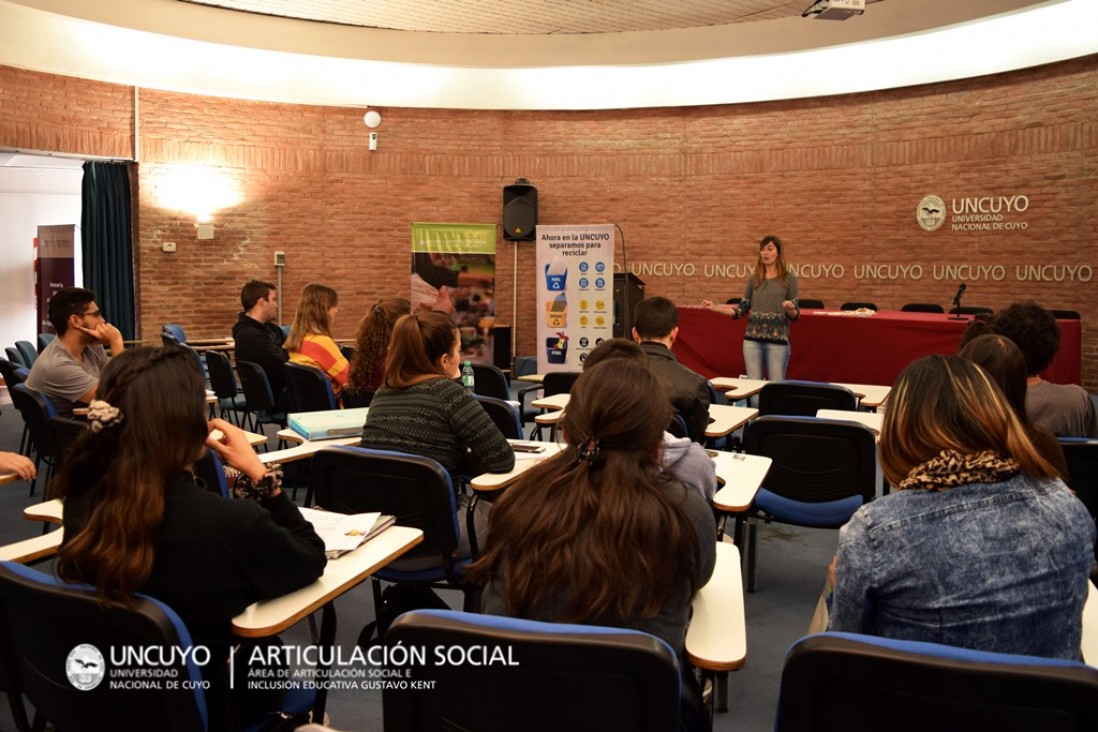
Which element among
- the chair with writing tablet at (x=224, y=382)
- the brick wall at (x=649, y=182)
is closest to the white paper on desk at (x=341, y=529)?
the chair with writing tablet at (x=224, y=382)

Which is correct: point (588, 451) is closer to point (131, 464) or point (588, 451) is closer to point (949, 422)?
point (949, 422)

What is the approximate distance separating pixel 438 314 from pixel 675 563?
202 cm

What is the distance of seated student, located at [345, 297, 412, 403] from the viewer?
4770mm

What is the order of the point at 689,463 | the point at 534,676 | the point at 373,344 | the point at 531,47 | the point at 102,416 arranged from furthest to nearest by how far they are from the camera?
1. the point at 531,47
2. the point at 373,344
3. the point at 689,463
4. the point at 102,416
5. the point at 534,676

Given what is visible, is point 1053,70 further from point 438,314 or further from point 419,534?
point 419,534

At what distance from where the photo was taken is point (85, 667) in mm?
1772

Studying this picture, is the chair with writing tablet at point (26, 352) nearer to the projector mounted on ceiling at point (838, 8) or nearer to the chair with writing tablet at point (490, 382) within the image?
the chair with writing tablet at point (490, 382)

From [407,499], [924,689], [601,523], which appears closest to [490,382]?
[407,499]

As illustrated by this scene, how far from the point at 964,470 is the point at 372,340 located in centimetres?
359

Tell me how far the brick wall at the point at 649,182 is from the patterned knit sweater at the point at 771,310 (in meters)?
4.22

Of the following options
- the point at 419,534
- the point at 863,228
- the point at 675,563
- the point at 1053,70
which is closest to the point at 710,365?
the point at 863,228

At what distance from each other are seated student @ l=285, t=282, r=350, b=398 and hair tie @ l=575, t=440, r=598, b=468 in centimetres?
418

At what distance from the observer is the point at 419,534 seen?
256cm

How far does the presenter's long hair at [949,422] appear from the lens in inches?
70.1
